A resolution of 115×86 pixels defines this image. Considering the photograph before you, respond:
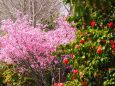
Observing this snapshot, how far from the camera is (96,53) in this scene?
7.70 m

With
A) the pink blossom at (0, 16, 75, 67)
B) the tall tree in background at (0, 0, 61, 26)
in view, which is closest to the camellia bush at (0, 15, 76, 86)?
the pink blossom at (0, 16, 75, 67)

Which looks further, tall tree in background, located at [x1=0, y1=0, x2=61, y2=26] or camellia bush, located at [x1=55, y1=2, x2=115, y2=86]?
tall tree in background, located at [x1=0, y1=0, x2=61, y2=26]

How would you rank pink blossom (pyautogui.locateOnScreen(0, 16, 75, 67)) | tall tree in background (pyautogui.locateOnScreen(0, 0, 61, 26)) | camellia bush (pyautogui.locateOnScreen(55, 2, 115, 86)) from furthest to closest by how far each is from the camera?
1. tall tree in background (pyautogui.locateOnScreen(0, 0, 61, 26))
2. pink blossom (pyautogui.locateOnScreen(0, 16, 75, 67))
3. camellia bush (pyautogui.locateOnScreen(55, 2, 115, 86))

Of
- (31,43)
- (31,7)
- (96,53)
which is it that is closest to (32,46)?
(31,43)

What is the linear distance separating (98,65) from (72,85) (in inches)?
44.7

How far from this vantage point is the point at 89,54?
25.7 ft

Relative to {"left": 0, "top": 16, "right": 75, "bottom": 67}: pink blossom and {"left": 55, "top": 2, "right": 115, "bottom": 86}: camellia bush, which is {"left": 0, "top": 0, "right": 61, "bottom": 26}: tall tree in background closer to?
{"left": 0, "top": 16, "right": 75, "bottom": 67}: pink blossom

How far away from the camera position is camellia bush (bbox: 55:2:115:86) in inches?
297

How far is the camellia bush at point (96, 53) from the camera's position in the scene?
24.7 ft

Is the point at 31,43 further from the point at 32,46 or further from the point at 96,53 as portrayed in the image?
the point at 96,53

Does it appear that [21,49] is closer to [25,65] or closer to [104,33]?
[25,65]

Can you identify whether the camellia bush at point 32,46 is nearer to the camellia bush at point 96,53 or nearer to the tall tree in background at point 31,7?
the camellia bush at point 96,53

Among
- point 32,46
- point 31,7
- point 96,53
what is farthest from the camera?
point 31,7

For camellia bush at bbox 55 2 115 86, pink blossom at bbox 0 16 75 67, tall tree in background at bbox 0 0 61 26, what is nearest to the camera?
camellia bush at bbox 55 2 115 86
